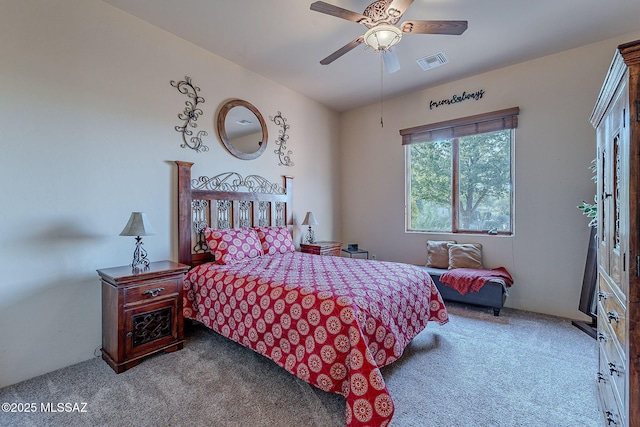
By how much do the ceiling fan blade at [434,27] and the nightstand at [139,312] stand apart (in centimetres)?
276

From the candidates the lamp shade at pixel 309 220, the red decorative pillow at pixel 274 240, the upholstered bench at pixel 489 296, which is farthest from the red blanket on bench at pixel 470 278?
the red decorative pillow at pixel 274 240

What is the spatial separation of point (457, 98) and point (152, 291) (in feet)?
14.3

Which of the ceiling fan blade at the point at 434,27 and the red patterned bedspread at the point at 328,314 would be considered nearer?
the red patterned bedspread at the point at 328,314

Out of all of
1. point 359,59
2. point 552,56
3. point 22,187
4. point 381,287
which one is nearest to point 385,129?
point 359,59

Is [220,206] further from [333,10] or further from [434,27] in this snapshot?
[434,27]

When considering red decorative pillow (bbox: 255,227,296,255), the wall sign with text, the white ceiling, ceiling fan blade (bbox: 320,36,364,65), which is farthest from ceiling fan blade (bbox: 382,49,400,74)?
red decorative pillow (bbox: 255,227,296,255)

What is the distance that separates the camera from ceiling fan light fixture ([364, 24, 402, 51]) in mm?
2191

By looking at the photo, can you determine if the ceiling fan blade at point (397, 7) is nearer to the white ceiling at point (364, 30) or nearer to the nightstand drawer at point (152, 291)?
the white ceiling at point (364, 30)

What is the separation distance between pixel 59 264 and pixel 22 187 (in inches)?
25.4

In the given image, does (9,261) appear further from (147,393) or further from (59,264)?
(147,393)

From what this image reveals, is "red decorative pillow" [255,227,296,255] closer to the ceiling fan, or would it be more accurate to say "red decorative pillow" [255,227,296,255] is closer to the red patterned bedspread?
the red patterned bedspread

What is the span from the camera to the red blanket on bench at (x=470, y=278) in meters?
3.34

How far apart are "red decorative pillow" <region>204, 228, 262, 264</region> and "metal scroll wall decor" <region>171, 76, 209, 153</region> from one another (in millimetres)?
986

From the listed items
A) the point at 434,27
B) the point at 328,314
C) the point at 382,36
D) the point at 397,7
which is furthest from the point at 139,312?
the point at 434,27
